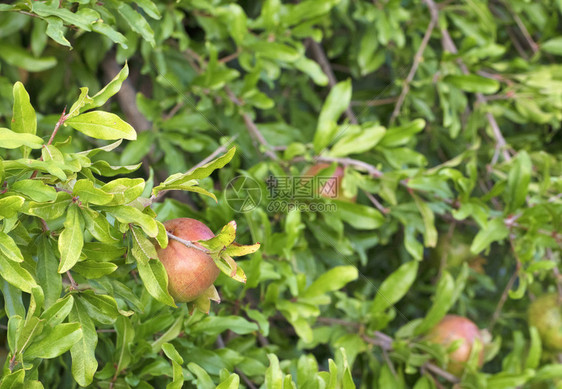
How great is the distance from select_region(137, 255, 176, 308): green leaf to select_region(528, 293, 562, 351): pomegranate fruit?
939 millimetres

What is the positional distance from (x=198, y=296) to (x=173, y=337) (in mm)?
130

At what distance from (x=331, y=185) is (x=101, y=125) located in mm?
543

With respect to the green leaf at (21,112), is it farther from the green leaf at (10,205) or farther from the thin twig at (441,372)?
the thin twig at (441,372)

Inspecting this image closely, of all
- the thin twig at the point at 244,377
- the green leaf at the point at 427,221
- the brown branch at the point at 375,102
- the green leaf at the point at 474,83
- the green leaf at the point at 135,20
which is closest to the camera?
the green leaf at the point at 135,20

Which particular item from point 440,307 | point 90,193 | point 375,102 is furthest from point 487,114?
point 90,193

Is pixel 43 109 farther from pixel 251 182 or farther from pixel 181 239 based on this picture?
pixel 181 239

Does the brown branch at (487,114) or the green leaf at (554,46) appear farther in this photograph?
the green leaf at (554,46)

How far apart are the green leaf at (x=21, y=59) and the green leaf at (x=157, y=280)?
0.62m

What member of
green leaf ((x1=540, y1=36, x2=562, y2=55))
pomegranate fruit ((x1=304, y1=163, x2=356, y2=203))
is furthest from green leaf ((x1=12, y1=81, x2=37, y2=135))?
green leaf ((x1=540, y1=36, x2=562, y2=55))

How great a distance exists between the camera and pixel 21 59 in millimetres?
1065

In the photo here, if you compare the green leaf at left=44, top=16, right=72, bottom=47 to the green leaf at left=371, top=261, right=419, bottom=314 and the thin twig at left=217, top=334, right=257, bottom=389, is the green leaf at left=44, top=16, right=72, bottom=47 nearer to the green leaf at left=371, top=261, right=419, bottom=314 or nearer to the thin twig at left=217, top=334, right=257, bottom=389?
the thin twig at left=217, top=334, right=257, bottom=389

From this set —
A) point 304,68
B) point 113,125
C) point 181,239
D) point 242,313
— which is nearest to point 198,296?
point 181,239

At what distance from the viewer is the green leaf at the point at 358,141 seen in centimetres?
107
